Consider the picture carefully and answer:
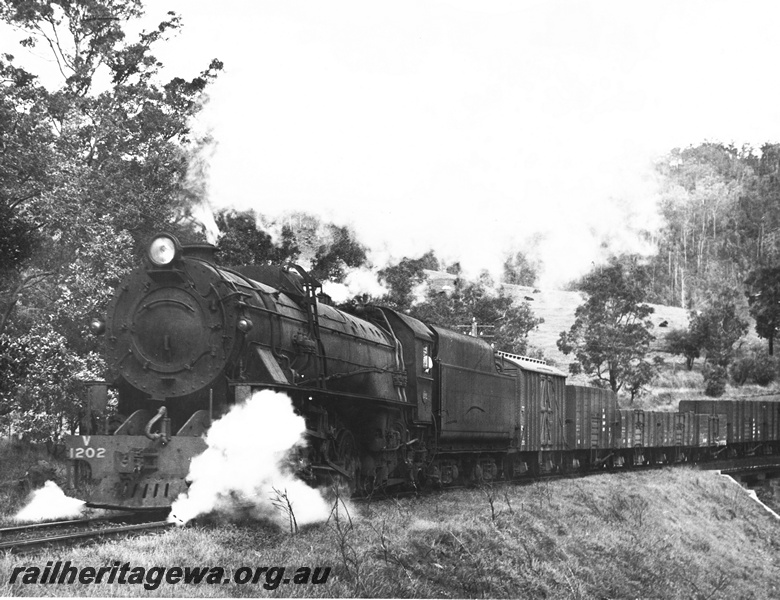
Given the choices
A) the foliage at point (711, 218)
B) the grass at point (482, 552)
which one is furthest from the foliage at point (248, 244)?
the foliage at point (711, 218)

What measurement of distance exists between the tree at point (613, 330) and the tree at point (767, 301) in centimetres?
771

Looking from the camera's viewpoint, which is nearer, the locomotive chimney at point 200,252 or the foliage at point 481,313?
the locomotive chimney at point 200,252

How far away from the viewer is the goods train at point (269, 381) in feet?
35.1

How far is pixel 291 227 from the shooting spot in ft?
68.1

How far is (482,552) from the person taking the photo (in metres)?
10.8

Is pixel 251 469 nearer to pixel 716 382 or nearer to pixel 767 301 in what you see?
pixel 767 301

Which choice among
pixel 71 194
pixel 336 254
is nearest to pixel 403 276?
pixel 336 254

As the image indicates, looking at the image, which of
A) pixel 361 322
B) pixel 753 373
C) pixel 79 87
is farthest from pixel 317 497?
pixel 753 373

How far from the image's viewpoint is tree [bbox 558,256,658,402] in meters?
47.8

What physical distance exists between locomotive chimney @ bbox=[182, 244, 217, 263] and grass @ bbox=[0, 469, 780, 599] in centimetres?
356

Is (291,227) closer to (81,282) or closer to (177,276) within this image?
(81,282)

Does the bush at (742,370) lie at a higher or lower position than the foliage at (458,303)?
lower

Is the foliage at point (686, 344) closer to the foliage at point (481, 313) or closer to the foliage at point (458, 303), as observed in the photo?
the foliage at point (458, 303)

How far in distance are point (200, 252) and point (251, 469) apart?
3.13m
